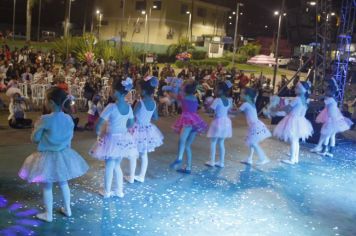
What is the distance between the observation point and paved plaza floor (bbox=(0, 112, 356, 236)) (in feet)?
16.0

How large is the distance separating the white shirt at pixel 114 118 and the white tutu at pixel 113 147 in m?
0.07

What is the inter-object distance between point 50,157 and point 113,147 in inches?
37.4

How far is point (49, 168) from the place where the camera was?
14.9 ft

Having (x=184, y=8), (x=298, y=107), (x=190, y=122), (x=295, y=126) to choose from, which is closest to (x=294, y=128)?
(x=295, y=126)

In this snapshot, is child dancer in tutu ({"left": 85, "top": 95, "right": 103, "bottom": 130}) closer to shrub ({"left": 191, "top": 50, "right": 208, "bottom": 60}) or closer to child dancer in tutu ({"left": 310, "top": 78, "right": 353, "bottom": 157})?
child dancer in tutu ({"left": 310, "top": 78, "right": 353, "bottom": 157})

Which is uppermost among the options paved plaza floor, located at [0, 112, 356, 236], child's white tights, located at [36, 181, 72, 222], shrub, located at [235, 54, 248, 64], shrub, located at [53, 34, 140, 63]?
shrub, located at [235, 54, 248, 64]

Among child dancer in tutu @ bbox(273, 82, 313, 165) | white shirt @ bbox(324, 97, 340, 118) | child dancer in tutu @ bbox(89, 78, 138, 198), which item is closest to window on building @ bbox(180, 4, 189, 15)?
white shirt @ bbox(324, 97, 340, 118)

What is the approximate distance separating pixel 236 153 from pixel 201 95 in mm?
6620

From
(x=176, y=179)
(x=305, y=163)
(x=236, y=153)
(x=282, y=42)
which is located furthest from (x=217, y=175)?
(x=282, y=42)

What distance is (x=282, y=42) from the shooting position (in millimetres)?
53281

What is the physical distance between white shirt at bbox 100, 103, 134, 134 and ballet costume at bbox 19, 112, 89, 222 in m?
0.65

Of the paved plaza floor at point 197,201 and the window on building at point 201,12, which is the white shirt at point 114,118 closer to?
the paved plaza floor at point 197,201

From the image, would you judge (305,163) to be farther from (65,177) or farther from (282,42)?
(282,42)

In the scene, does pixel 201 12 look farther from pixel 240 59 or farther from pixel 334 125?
pixel 334 125
